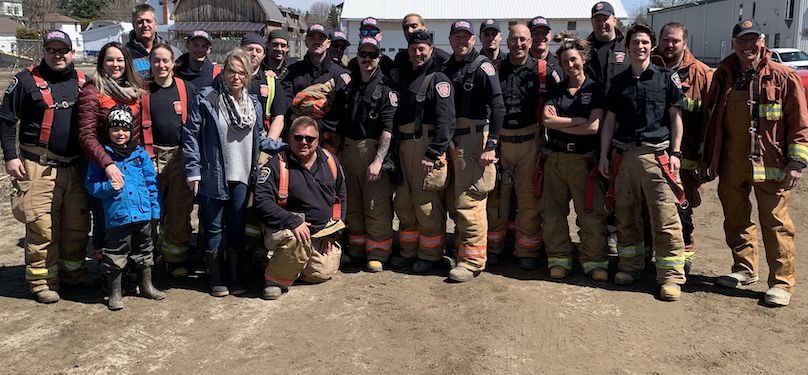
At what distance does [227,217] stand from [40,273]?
1.50m

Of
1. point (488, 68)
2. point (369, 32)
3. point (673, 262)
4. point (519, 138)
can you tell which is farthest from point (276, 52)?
point (673, 262)

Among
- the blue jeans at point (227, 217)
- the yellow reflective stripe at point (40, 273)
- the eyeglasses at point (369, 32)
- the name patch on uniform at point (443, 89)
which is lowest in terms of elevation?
the yellow reflective stripe at point (40, 273)

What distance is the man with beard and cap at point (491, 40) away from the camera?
18.9 ft

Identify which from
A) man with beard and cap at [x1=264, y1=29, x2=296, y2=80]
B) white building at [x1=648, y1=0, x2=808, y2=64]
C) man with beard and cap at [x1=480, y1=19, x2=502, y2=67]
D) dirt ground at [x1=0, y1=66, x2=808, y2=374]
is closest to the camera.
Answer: dirt ground at [x1=0, y1=66, x2=808, y2=374]

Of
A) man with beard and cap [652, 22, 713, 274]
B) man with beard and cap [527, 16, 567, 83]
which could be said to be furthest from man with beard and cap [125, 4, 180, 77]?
man with beard and cap [652, 22, 713, 274]

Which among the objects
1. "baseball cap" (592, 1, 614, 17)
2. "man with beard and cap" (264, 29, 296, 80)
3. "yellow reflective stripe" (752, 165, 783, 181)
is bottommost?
"yellow reflective stripe" (752, 165, 783, 181)

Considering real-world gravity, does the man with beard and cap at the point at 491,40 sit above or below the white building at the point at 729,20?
below

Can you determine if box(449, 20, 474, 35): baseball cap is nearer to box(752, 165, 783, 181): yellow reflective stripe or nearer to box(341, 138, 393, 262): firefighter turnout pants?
box(341, 138, 393, 262): firefighter turnout pants

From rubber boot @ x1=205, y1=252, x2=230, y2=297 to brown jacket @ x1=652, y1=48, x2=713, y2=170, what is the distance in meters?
3.91

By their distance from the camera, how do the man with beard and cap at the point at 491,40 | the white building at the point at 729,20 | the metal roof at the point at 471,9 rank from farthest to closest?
the metal roof at the point at 471,9 → the white building at the point at 729,20 → the man with beard and cap at the point at 491,40

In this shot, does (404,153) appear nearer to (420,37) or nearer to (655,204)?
(420,37)

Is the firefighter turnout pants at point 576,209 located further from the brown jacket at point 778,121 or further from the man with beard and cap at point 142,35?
the man with beard and cap at point 142,35

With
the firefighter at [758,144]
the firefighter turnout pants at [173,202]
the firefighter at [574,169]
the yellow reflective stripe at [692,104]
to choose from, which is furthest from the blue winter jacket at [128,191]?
the firefighter at [758,144]

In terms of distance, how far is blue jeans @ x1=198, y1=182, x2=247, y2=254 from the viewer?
5.16 metres
